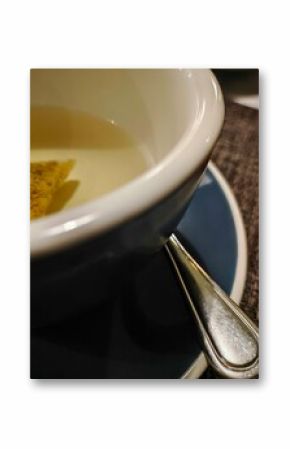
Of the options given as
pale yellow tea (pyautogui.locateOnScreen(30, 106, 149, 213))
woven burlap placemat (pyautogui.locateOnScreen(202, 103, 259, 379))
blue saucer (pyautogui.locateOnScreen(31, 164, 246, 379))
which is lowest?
blue saucer (pyautogui.locateOnScreen(31, 164, 246, 379))

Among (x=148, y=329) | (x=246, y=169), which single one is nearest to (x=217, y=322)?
(x=148, y=329)

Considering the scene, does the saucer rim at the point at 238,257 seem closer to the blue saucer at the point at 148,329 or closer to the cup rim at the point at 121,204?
the blue saucer at the point at 148,329

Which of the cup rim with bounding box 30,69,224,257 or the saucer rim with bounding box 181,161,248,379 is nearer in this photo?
the cup rim with bounding box 30,69,224,257

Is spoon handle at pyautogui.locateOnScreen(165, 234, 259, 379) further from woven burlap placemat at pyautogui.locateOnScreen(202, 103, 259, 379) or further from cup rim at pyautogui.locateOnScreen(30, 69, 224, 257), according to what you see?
cup rim at pyautogui.locateOnScreen(30, 69, 224, 257)

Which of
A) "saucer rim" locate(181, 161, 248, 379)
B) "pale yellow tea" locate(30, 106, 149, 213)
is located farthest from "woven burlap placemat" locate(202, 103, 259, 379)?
"pale yellow tea" locate(30, 106, 149, 213)

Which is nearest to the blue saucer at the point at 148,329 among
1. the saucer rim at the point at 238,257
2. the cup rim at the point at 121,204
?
the saucer rim at the point at 238,257

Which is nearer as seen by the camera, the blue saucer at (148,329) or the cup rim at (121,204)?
the cup rim at (121,204)

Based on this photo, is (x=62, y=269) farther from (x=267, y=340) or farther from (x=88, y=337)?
(x=267, y=340)
